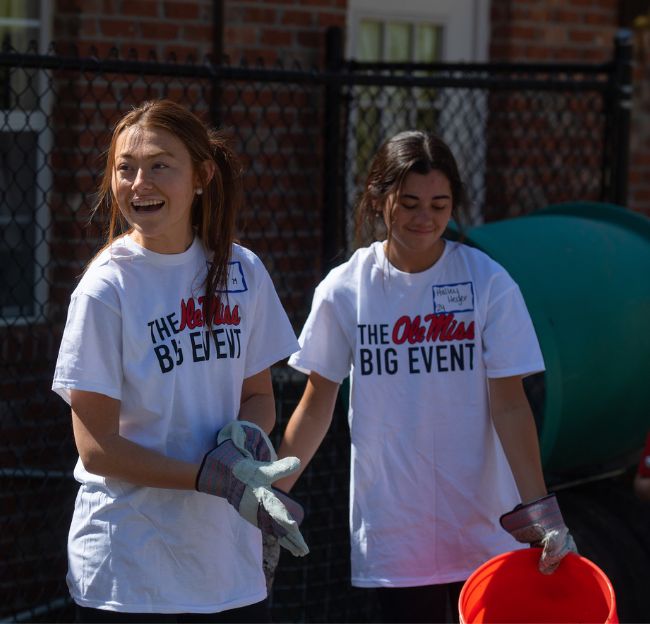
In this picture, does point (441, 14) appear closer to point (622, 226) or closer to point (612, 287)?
point (622, 226)

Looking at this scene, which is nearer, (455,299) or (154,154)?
(154,154)

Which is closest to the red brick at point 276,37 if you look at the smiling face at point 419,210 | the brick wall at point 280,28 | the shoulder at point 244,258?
the brick wall at point 280,28

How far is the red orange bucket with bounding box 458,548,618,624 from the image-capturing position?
93.7 inches

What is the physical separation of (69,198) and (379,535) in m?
2.13

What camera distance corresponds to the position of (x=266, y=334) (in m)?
2.46

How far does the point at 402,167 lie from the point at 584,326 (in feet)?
4.09

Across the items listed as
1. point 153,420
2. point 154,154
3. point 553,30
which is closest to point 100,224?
point 154,154

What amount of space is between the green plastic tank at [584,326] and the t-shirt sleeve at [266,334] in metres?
1.39

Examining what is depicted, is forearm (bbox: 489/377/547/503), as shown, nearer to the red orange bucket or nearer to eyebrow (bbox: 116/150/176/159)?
the red orange bucket

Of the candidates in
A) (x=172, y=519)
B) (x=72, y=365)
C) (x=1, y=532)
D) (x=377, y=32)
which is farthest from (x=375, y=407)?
(x=377, y=32)

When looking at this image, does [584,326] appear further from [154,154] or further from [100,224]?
[154,154]

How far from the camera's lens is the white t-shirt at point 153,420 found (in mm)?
2184

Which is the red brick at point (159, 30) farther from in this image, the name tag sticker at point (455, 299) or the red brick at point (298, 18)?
the name tag sticker at point (455, 299)

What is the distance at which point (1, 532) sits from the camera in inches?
153
